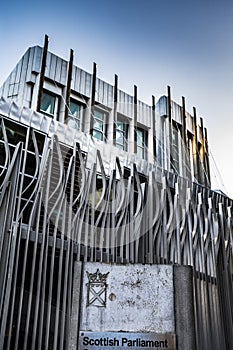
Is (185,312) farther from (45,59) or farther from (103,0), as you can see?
(45,59)

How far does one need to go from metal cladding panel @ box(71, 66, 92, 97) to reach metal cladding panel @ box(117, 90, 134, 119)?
1350mm

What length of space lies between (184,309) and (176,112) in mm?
12766

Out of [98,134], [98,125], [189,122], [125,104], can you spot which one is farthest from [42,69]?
[189,122]

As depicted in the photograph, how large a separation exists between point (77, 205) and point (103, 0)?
424 centimetres

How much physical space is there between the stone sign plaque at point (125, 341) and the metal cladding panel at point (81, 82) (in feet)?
34.1

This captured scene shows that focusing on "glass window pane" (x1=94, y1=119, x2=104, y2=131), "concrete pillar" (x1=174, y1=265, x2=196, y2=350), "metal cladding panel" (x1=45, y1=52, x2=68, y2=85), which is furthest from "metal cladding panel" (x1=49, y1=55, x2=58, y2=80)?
"concrete pillar" (x1=174, y1=265, x2=196, y2=350)

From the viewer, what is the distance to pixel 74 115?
41.8ft

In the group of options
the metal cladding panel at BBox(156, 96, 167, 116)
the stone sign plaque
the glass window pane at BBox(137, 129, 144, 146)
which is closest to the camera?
the stone sign plaque

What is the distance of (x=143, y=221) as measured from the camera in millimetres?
7086

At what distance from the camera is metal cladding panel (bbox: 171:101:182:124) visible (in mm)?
15635

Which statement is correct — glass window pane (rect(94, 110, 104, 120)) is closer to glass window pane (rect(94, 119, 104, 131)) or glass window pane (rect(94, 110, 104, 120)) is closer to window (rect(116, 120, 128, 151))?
glass window pane (rect(94, 119, 104, 131))

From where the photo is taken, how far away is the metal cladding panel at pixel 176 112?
51.3 feet

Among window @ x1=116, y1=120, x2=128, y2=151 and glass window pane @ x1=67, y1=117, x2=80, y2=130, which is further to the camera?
window @ x1=116, y1=120, x2=128, y2=151

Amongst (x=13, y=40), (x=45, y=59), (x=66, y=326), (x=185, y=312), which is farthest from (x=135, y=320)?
(x=45, y=59)
